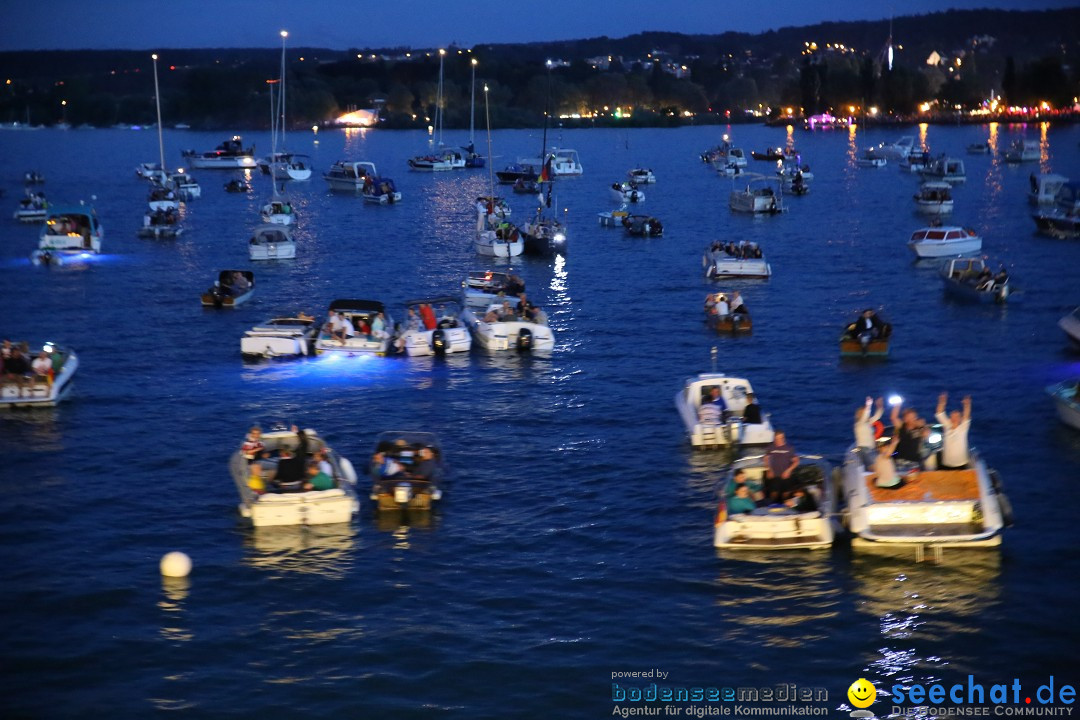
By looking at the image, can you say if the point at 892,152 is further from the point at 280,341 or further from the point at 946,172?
the point at 280,341

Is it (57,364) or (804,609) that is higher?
(57,364)

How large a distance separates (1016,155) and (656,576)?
451ft

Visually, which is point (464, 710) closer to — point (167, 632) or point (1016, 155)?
point (167, 632)

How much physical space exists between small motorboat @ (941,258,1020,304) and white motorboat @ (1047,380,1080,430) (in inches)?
771

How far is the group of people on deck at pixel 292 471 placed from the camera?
25.6m

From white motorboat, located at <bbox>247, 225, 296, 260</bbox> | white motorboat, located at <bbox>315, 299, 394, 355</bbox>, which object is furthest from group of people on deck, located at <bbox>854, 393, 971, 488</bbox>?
white motorboat, located at <bbox>247, 225, 296, 260</bbox>

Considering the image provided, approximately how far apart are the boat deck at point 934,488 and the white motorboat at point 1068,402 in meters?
10.6

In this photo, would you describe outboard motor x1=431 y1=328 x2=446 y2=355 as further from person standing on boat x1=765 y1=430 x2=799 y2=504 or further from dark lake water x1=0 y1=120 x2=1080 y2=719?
person standing on boat x1=765 y1=430 x2=799 y2=504

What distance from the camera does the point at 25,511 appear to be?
28.1 meters

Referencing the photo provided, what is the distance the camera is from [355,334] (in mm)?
43125

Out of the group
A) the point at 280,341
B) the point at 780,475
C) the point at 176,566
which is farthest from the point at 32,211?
the point at 780,475

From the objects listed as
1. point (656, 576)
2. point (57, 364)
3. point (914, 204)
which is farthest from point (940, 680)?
point (914, 204)

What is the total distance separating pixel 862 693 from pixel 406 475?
1124 cm

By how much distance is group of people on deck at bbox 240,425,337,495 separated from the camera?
1006 inches
